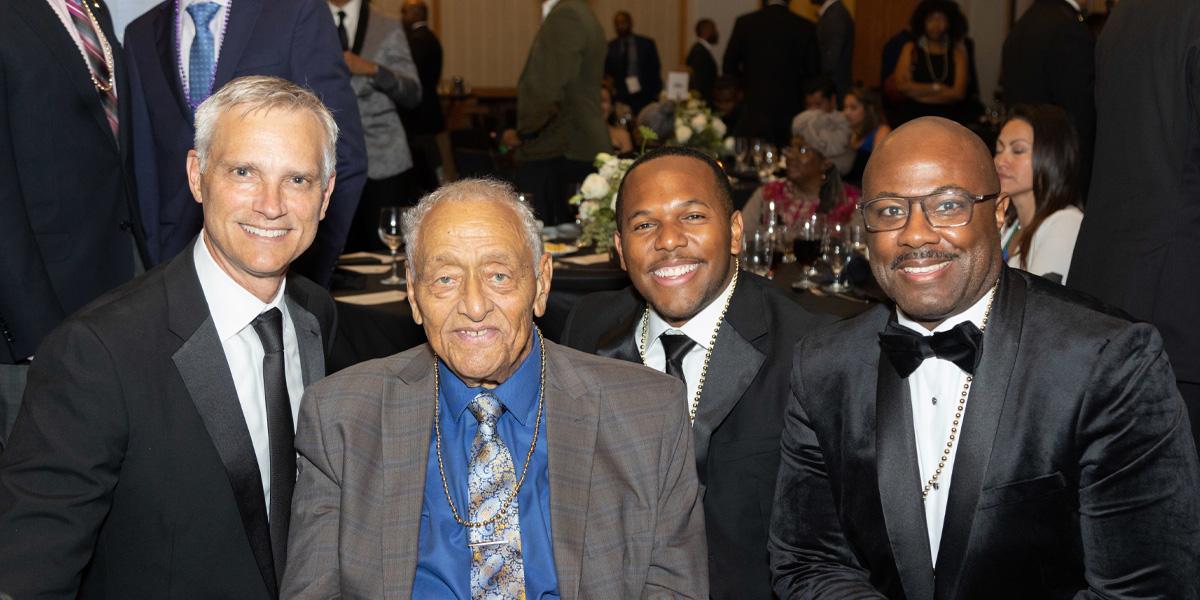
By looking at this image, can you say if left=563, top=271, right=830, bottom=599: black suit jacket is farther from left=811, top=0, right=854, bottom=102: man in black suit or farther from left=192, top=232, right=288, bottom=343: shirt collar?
left=811, top=0, right=854, bottom=102: man in black suit

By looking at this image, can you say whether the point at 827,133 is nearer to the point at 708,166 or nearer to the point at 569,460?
the point at 708,166

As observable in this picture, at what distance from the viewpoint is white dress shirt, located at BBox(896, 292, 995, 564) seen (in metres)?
2.07

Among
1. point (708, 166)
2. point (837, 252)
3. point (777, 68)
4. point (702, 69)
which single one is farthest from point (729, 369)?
point (702, 69)

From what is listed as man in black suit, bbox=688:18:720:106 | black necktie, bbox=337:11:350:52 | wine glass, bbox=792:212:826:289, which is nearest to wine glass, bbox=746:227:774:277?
wine glass, bbox=792:212:826:289

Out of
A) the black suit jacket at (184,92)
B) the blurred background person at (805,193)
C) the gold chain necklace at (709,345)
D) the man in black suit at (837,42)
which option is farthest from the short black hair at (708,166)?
the man in black suit at (837,42)

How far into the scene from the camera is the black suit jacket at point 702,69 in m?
12.2

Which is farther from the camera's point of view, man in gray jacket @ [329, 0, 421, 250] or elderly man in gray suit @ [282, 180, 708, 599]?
man in gray jacket @ [329, 0, 421, 250]

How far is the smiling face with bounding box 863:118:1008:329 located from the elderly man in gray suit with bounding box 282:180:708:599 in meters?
0.49

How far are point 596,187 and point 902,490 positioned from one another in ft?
9.12

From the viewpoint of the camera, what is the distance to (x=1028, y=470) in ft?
6.36

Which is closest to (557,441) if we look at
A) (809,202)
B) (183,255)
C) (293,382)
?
(293,382)

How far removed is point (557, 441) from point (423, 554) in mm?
316

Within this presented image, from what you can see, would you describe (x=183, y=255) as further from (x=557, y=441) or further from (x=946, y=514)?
(x=946, y=514)

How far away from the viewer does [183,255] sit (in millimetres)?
2229
